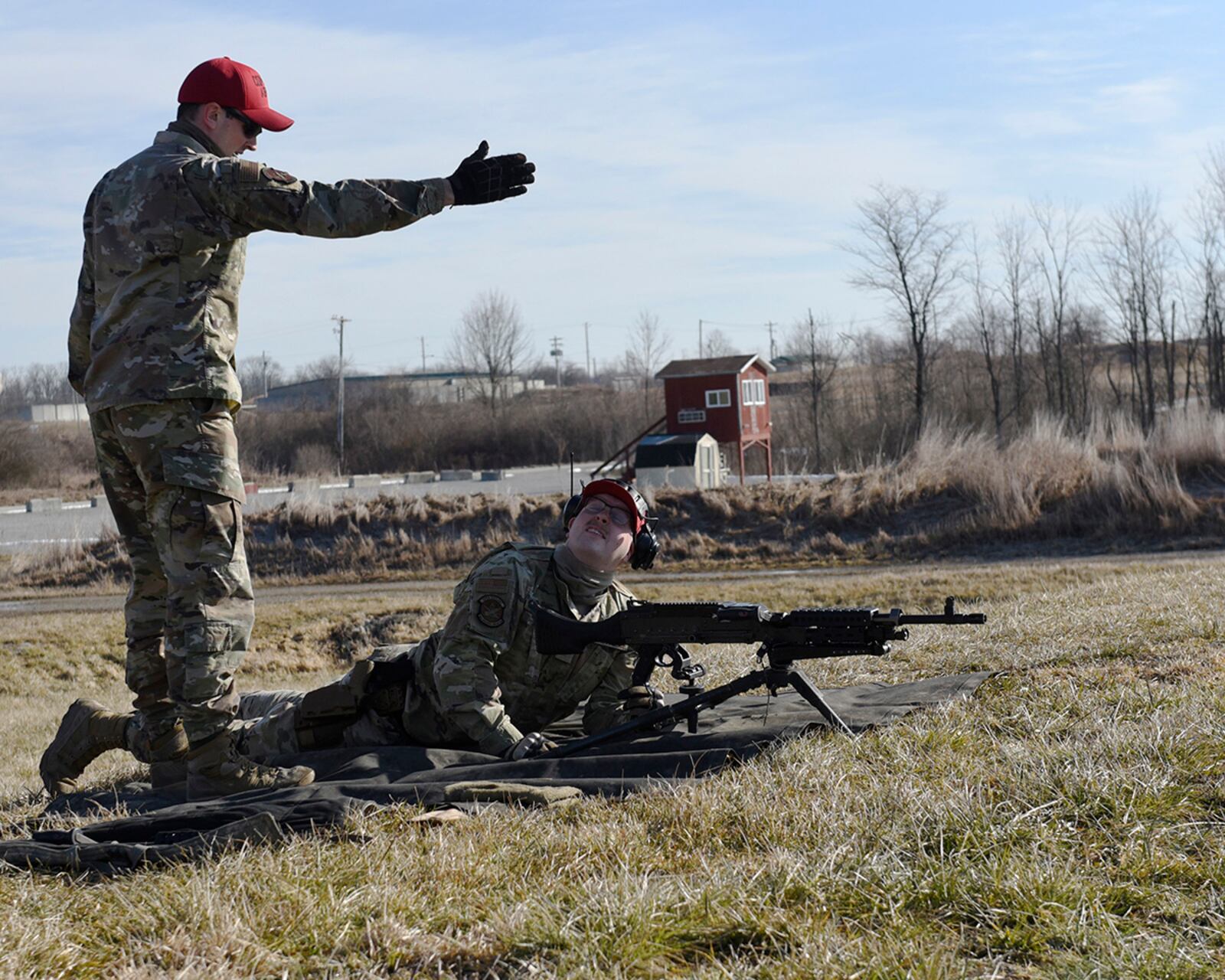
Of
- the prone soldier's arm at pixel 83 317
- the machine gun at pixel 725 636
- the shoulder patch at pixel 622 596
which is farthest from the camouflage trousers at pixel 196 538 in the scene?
the shoulder patch at pixel 622 596

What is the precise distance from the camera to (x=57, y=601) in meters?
20.0

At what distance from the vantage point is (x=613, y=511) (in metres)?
5.35

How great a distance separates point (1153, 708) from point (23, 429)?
192 ft

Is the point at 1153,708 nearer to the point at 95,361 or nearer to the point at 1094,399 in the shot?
the point at 95,361

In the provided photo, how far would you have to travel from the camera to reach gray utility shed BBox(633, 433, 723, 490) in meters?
38.2

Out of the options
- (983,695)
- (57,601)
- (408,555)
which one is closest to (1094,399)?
(408,555)

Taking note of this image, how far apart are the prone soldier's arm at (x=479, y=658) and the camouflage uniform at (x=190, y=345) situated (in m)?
0.81

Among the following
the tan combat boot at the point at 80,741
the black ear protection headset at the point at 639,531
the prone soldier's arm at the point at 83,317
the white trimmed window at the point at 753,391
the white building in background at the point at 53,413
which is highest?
the white building in background at the point at 53,413

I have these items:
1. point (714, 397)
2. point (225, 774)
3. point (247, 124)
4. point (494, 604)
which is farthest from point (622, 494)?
point (714, 397)

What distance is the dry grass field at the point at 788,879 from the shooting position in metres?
2.67

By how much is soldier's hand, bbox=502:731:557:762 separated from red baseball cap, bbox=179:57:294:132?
267cm

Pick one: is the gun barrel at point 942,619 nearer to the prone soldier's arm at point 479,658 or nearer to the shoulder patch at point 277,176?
the prone soldier's arm at point 479,658

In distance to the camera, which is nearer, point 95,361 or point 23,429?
point 95,361

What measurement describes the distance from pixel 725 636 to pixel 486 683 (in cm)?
100
